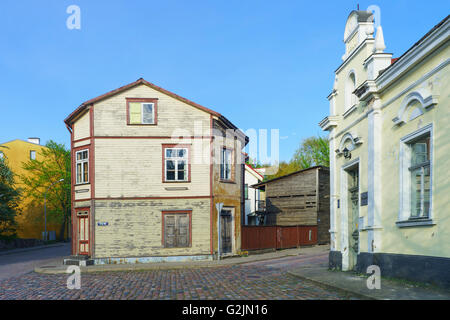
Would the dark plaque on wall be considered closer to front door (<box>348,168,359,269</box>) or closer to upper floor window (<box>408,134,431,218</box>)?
front door (<box>348,168,359,269</box>)

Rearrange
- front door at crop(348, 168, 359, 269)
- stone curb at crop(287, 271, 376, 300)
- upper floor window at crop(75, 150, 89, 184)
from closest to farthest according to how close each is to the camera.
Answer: stone curb at crop(287, 271, 376, 300) → front door at crop(348, 168, 359, 269) → upper floor window at crop(75, 150, 89, 184)

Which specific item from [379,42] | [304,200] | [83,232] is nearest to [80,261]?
[83,232]

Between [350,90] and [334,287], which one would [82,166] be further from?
[334,287]

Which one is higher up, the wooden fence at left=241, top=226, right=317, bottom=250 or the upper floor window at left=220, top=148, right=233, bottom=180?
the upper floor window at left=220, top=148, right=233, bottom=180

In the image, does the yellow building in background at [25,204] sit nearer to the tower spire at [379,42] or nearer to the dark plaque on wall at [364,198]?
the dark plaque on wall at [364,198]

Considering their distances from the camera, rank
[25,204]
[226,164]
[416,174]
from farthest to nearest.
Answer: [25,204] → [226,164] → [416,174]

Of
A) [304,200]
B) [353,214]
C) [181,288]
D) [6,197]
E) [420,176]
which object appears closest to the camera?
[420,176]

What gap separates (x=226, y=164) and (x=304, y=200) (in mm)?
12615

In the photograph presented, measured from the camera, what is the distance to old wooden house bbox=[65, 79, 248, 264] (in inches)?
816

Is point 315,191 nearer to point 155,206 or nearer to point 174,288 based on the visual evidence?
point 155,206

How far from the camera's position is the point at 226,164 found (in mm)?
22719

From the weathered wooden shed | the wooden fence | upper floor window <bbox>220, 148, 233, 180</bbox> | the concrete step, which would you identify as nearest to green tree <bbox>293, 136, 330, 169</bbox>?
the weathered wooden shed

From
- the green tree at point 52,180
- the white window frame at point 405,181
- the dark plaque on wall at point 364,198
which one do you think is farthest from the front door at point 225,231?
the green tree at point 52,180

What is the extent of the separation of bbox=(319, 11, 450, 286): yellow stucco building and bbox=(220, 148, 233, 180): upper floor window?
783 centimetres
